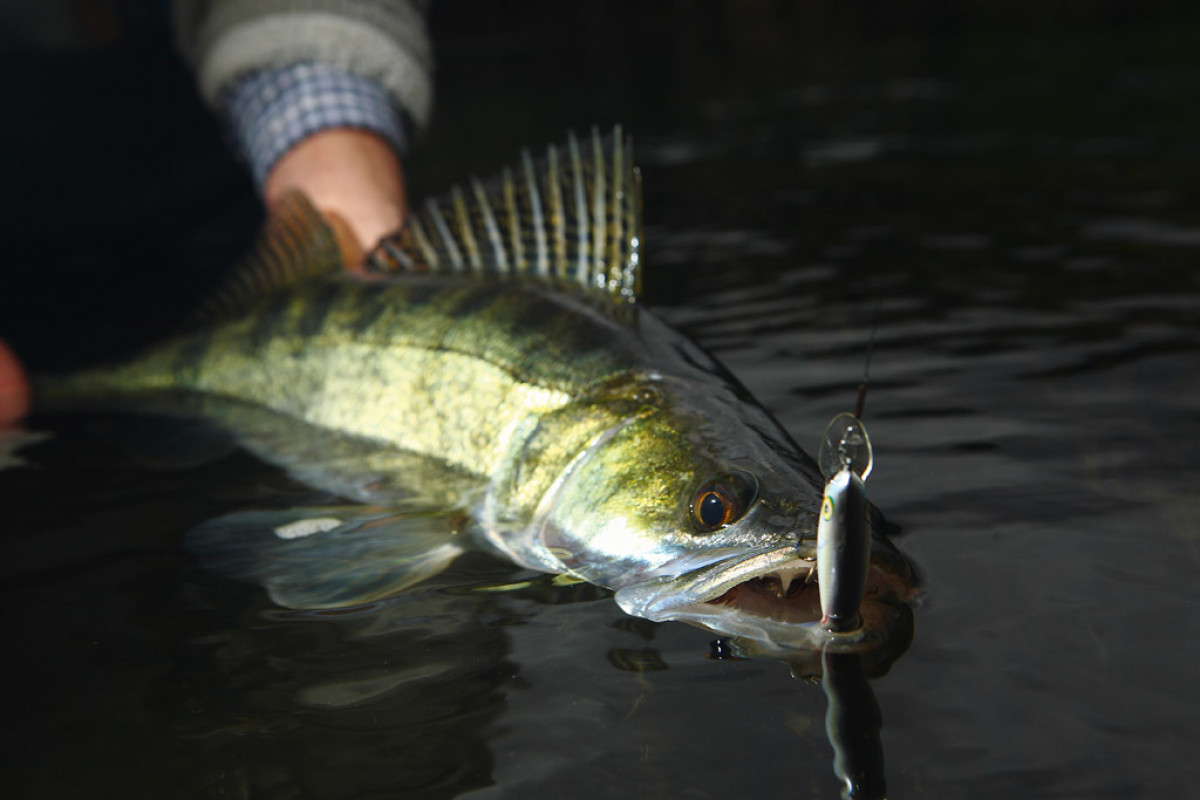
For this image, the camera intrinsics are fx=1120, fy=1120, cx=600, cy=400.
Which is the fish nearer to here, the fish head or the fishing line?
the fish head

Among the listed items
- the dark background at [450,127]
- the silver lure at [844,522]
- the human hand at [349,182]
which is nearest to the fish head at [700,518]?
the silver lure at [844,522]

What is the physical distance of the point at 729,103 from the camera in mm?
13281

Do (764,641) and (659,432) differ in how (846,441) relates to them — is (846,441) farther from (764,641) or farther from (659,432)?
(659,432)

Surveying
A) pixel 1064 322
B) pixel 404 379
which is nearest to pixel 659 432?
pixel 404 379

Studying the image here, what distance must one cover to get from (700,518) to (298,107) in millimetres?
3933

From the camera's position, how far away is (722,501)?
7.42 ft

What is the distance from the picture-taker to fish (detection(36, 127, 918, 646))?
2242 mm

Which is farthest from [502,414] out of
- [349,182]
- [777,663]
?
[349,182]

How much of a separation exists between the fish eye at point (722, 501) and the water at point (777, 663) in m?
0.25

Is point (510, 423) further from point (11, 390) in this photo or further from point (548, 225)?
point (11, 390)

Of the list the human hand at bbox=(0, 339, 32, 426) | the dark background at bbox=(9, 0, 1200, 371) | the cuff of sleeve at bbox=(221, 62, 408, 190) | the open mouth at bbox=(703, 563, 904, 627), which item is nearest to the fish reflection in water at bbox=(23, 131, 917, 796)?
the open mouth at bbox=(703, 563, 904, 627)

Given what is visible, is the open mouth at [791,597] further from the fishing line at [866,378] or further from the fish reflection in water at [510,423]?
the fishing line at [866,378]

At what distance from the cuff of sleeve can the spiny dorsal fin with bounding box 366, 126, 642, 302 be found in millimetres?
1863

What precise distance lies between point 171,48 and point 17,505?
598 cm
